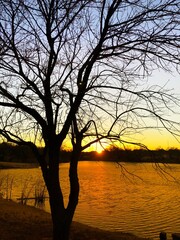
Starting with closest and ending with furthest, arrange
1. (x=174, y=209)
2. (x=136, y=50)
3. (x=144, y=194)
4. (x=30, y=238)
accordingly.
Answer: (x=136, y=50)
(x=30, y=238)
(x=174, y=209)
(x=144, y=194)

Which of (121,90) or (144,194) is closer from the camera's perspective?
(121,90)

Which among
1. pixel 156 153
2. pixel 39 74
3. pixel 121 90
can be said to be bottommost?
Answer: pixel 156 153

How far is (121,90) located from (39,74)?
1728mm

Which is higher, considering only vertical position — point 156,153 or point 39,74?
point 39,74

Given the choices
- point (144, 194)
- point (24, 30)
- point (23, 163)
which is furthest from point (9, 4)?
point (23, 163)

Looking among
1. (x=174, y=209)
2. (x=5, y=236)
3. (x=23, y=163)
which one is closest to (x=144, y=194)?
(x=174, y=209)

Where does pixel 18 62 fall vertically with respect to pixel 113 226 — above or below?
above

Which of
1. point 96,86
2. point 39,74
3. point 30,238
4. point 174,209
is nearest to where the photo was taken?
point 96,86

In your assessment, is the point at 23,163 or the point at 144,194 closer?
the point at 144,194

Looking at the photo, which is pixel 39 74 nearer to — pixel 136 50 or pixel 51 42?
pixel 51 42

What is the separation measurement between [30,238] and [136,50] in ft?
16.7

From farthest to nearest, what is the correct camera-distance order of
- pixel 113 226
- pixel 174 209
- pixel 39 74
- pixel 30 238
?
pixel 174 209, pixel 113 226, pixel 30 238, pixel 39 74

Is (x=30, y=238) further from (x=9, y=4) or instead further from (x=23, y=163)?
(x=23, y=163)

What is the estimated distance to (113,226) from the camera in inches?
653
